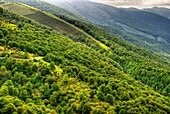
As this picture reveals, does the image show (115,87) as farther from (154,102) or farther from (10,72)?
(10,72)

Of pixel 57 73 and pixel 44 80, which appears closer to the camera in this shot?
pixel 44 80

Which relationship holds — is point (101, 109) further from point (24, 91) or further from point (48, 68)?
point (48, 68)

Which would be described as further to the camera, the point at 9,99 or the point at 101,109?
the point at 101,109

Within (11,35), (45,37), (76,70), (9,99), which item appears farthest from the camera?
(45,37)

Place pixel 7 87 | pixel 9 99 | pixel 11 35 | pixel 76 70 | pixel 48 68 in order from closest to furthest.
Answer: pixel 9 99
pixel 7 87
pixel 48 68
pixel 76 70
pixel 11 35

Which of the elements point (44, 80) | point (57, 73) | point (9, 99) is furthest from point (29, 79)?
point (9, 99)

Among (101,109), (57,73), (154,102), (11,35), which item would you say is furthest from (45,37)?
(101,109)

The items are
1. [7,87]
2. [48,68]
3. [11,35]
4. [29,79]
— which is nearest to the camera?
[7,87]

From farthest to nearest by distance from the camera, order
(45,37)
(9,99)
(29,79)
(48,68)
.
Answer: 1. (45,37)
2. (48,68)
3. (29,79)
4. (9,99)
